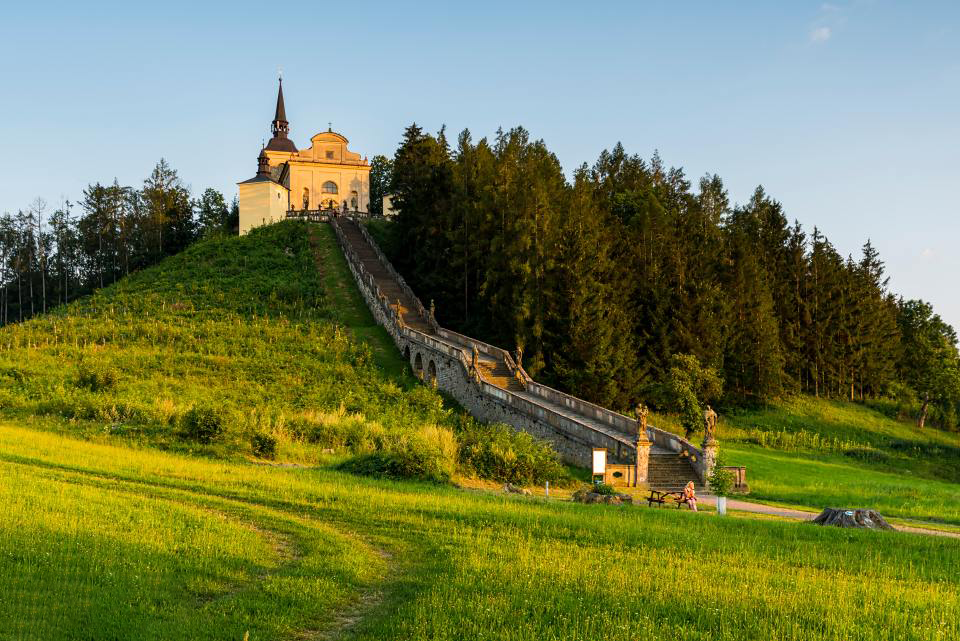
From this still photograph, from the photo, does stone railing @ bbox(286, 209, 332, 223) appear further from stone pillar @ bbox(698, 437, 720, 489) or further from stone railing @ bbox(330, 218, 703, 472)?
stone pillar @ bbox(698, 437, 720, 489)

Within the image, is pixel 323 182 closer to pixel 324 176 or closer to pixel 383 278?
pixel 324 176

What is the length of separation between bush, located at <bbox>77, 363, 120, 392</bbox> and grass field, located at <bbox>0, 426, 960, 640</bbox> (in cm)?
1868

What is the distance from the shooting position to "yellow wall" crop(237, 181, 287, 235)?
79062mm

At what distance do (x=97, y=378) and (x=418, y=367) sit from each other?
665 inches

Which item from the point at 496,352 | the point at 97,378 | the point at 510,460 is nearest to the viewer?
the point at 510,460

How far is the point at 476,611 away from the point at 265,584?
126 inches

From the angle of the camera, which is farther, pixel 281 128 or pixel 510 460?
pixel 281 128

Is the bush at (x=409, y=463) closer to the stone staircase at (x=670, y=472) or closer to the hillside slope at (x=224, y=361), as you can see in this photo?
the hillside slope at (x=224, y=361)

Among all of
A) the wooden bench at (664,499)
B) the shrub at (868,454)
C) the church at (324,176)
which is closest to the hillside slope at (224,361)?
the wooden bench at (664,499)

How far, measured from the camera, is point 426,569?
11.3m

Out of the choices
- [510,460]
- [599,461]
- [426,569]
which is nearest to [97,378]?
[510,460]

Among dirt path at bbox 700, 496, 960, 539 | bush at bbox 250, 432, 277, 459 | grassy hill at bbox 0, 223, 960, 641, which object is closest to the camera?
grassy hill at bbox 0, 223, 960, 641

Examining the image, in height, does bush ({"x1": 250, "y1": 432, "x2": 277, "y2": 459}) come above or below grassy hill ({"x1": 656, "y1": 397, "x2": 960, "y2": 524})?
above

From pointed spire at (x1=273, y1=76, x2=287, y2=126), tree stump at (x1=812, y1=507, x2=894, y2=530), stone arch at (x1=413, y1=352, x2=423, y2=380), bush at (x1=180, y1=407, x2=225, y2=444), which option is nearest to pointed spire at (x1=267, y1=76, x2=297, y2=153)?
pointed spire at (x1=273, y1=76, x2=287, y2=126)
